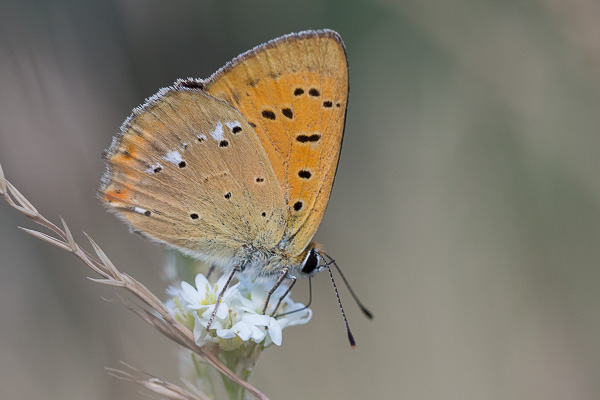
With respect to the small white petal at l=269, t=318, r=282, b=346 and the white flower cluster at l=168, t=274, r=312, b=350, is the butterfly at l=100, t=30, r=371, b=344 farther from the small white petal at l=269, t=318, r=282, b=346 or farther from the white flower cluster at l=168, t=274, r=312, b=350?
the small white petal at l=269, t=318, r=282, b=346

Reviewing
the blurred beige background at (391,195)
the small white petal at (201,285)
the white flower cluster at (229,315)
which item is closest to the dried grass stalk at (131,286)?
the white flower cluster at (229,315)

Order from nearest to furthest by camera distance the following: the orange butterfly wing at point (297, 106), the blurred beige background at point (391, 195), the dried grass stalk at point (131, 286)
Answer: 1. the dried grass stalk at point (131, 286)
2. the orange butterfly wing at point (297, 106)
3. the blurred beige background at point (391, 195)

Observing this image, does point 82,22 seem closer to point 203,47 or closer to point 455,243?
point 203,47

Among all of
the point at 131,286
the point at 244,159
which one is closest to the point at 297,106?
the point at 244,159

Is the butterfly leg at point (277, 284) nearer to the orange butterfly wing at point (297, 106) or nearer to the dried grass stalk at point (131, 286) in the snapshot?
the orange butterfly wing at point (297, 106)

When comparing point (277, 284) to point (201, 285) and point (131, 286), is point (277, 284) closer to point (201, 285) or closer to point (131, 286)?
point (201, 285)

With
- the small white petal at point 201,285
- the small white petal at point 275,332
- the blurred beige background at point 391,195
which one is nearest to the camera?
the small white petal at point 275,332
